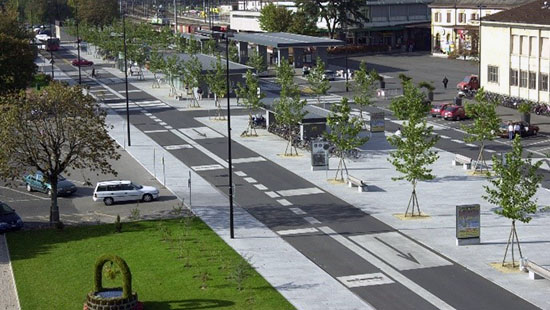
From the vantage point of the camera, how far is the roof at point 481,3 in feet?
417

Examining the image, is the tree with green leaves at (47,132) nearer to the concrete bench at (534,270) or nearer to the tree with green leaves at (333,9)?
the concrete bench at (534,270)

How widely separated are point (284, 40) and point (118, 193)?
71323mm

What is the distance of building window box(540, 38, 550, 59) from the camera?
279 ft

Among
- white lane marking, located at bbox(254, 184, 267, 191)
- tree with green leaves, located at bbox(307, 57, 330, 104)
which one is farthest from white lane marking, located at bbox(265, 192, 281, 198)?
tree with green leaves, located at bbox(307, 57, 330, 104)

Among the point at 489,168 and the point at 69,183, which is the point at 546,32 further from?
the point at 69,183

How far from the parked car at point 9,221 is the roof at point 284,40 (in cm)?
7225

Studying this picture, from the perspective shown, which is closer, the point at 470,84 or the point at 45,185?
the point at 45,185

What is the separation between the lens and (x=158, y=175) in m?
61.9

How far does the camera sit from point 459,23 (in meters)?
134

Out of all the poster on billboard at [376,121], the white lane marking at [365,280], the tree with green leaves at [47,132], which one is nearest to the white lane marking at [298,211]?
the tree with green leaves at [47,132]

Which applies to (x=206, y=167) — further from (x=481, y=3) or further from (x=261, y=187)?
(x=481, y=3)

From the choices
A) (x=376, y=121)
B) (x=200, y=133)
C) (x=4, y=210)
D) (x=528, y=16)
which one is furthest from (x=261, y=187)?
(x=528, y=16)

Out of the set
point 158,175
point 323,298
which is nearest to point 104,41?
point 158,175

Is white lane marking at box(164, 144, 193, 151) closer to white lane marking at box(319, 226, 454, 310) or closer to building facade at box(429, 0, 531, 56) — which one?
white lane marking at box(319, 226, 454, 310)
